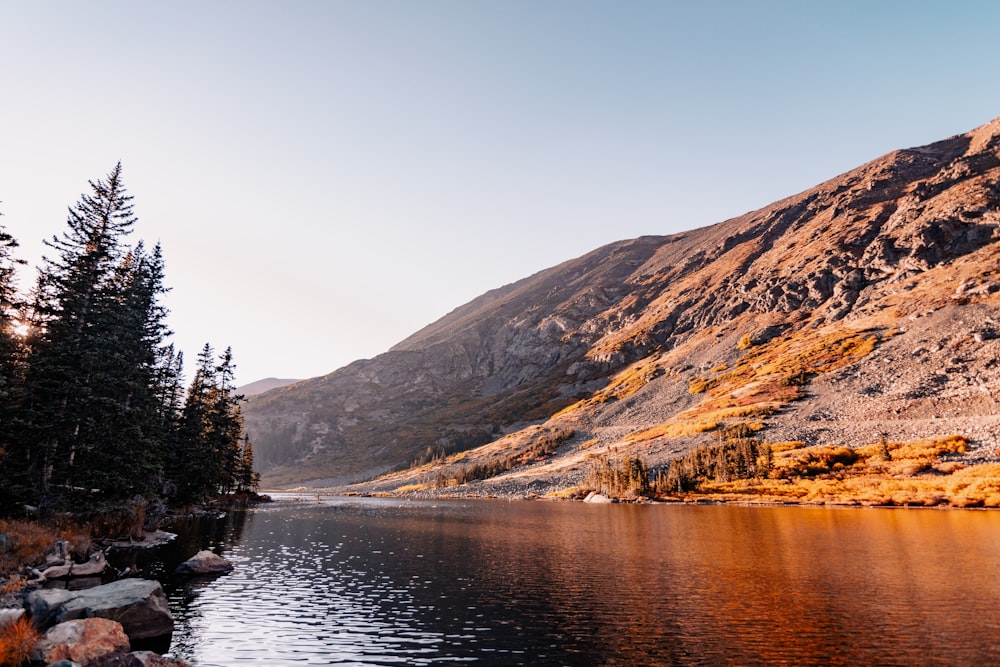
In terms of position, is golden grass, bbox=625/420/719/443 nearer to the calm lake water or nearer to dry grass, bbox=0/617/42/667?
the calm lake water

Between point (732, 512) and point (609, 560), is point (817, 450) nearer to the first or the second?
point (732, 512)

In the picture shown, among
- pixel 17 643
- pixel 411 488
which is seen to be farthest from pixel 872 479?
pixel 411 488

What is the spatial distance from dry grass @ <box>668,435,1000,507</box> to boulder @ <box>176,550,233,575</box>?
87188mm

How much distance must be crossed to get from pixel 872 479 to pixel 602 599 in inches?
3404

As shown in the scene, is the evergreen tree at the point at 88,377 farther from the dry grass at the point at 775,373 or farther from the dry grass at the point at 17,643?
the dry grass at the point at 775,373

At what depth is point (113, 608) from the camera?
20.8 metres

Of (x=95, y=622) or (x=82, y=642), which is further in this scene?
(x=95, y=622)

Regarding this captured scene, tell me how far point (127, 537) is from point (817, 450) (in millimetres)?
115685

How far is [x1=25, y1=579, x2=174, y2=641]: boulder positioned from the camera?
20.0m

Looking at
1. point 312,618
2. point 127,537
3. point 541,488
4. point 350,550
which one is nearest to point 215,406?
point 127,537

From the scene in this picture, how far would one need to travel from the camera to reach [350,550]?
4703 cm

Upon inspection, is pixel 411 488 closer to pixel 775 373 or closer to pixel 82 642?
pixel 775 373

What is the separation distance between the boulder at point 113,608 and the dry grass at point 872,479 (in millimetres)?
93372

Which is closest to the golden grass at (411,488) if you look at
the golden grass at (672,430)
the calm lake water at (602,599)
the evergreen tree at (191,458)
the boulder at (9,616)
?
the golden grass at (672,430)
